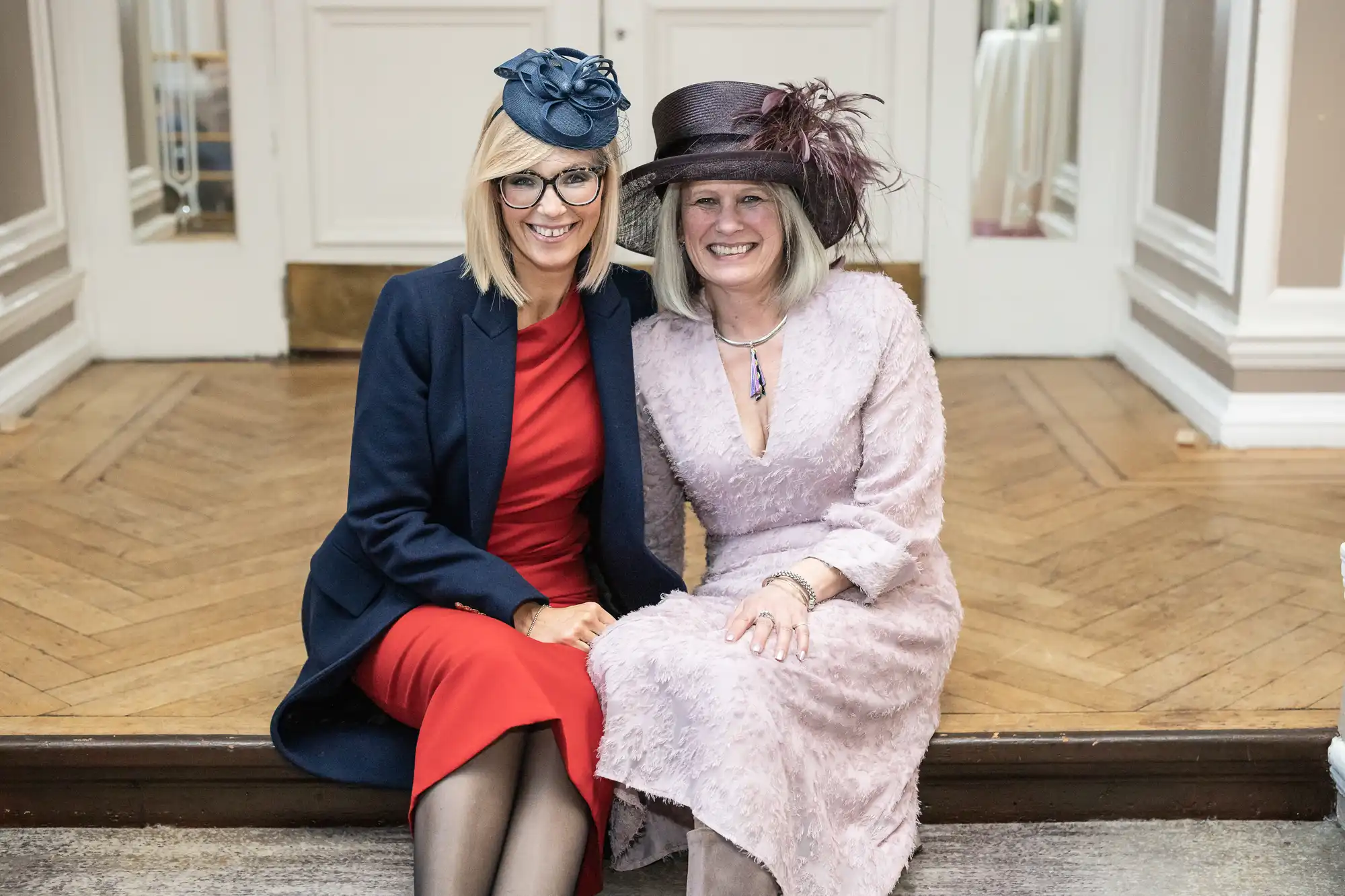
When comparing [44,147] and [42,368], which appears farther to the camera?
[44,147]

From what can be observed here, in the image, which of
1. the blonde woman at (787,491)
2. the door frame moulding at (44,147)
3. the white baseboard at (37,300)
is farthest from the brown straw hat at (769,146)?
the door frame moulding at (44,147)

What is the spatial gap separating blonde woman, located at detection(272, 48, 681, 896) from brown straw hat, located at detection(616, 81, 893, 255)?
9cm

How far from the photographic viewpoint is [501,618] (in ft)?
6.55

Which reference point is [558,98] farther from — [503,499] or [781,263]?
[503,499]

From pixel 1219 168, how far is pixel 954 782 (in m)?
2.07

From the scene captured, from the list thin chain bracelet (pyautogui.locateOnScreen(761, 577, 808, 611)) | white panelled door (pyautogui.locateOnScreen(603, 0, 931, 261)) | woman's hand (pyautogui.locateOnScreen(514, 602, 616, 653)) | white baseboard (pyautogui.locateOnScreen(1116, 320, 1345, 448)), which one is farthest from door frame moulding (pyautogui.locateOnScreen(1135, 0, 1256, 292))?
woman's hand (pyautogui.locateOnScreen(514, 602, 616, 653))

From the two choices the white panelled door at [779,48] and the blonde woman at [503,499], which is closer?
the blonde woman at [503,499]

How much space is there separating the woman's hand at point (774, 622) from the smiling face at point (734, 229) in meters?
0.43

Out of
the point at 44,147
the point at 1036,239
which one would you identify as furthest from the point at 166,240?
the point at 1036,239

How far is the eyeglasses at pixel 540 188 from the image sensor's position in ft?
6.63

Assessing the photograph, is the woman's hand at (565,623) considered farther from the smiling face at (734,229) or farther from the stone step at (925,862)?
the smiling face at (734,229)

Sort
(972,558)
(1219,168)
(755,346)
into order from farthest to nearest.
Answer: (1219,168) < (972,558) < (755,346)

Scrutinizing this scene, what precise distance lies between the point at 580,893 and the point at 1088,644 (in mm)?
952

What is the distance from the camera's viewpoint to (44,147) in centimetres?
420
